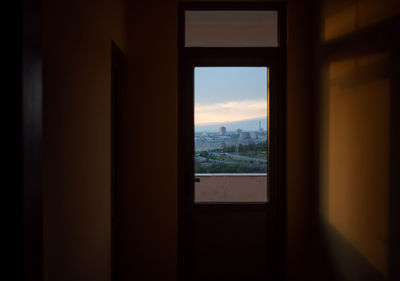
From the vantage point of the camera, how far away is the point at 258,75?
2.51 meters

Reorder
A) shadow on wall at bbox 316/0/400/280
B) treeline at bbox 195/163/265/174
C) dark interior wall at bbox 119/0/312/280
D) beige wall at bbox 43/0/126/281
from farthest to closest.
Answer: treeline at bbox 195/163/265/174, dark interior wall at bbox 119/0/312/280, shadow on wall at bbox 316/0/400/280, beige wall at bbox 43/0/126/281

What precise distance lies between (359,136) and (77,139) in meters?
1.69

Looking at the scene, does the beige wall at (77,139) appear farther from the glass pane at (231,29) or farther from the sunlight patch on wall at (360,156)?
the sunlight patch on wall at (360,156)

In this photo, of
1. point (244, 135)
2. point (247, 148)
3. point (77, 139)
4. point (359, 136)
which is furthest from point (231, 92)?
point (77, 139)

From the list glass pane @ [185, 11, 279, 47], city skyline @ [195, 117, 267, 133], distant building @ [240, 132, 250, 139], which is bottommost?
distant building @ [240, 132, 250, 139]

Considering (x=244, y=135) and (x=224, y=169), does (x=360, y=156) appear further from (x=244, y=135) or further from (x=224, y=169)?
(x=224, y=169)

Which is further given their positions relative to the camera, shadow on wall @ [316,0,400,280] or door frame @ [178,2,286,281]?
door frame @ [178,2,286,281]

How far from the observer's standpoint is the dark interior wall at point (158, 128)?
7.99 feet

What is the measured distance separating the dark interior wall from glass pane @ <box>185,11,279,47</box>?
0.51 ft

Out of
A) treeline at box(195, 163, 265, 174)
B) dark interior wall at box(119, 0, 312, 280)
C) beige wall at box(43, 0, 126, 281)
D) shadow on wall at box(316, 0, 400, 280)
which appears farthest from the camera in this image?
treeline at box(195, 163, 265, 174)

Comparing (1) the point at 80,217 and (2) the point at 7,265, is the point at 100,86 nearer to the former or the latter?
(1) the point at 80,217

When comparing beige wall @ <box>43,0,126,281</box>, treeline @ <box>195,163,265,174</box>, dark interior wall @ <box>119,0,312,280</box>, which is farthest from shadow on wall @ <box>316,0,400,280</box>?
beige wall @ <box>43,0,126,281</box>

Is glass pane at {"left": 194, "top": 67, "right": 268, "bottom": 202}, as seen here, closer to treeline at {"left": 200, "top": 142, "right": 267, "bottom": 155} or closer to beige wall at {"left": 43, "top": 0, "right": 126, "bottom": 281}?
treeline at {"left": 200, "top": 142, "right": 267, "bottom": 155}

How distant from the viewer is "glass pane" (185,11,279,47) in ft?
8.21
